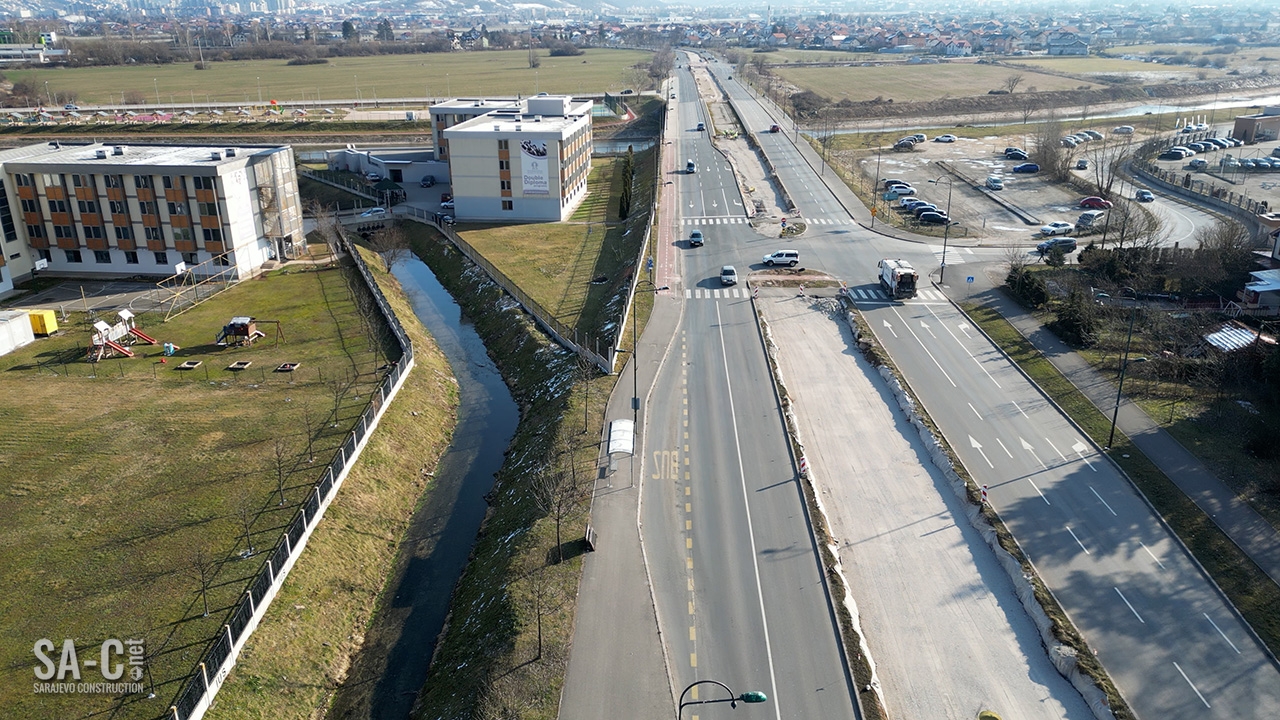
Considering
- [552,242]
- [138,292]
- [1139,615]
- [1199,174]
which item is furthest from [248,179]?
[1199,174]

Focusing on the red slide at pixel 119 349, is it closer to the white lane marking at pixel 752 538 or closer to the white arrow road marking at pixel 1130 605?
the white lane marking at pixel 752 538

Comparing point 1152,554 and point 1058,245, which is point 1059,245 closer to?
point 1058,245

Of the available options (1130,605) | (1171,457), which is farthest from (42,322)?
(1171,457)

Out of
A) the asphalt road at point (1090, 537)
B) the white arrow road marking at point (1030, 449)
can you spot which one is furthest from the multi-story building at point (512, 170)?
the white arrow road marking at point (1030, 449)

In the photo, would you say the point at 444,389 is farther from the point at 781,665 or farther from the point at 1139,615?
the point at 1139,615

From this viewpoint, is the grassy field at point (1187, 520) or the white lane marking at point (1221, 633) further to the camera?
the grassy field at point (1187, 520)

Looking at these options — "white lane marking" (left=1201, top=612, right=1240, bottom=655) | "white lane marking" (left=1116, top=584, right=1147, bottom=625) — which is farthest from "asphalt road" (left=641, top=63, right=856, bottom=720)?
"white lane marking" (left=1201, top=612, right=1240, bottom=655)
